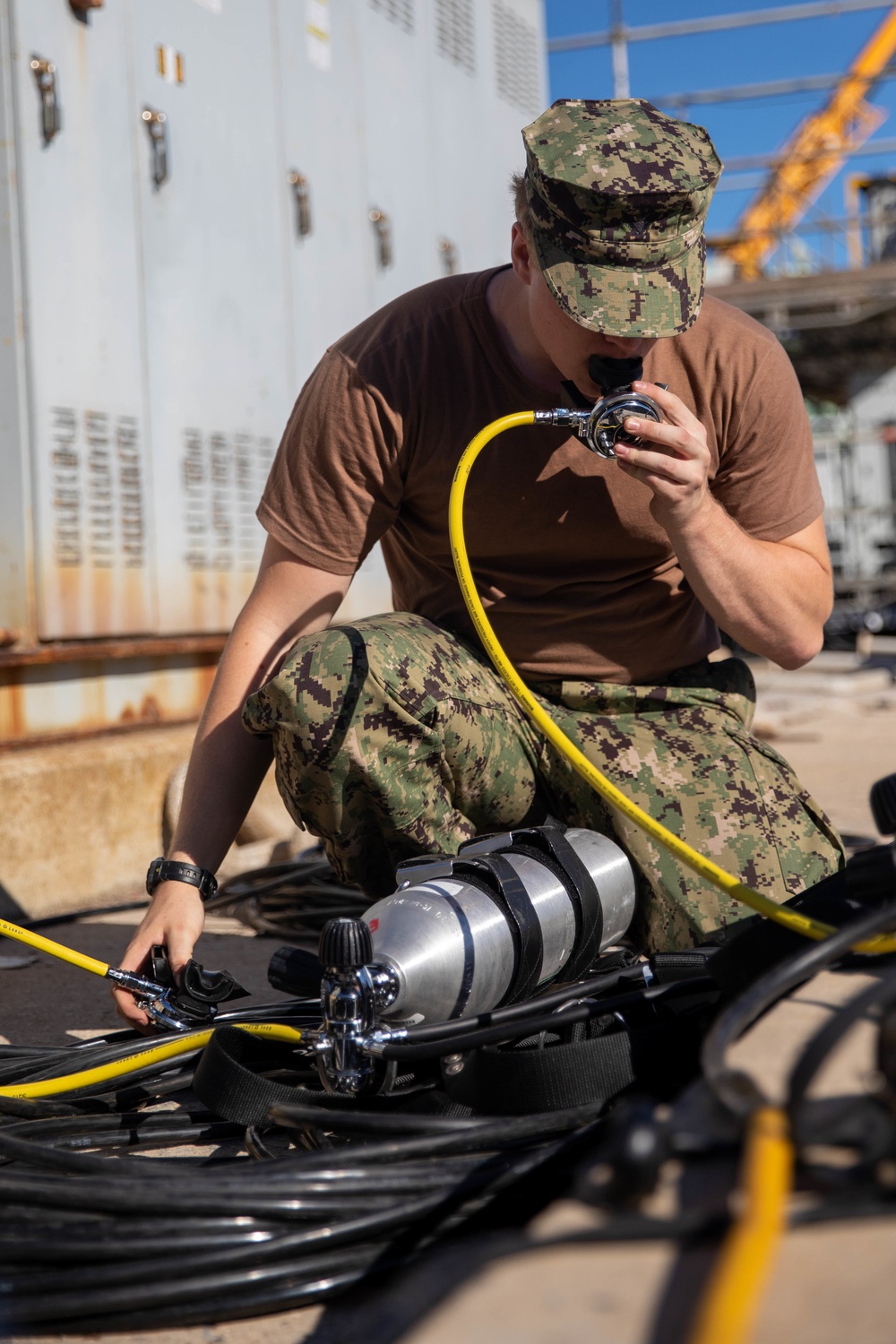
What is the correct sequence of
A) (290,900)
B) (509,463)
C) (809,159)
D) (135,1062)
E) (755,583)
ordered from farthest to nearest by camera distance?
(809,159) → (290,900) → (509,463) → (755,583) → (135,1062)

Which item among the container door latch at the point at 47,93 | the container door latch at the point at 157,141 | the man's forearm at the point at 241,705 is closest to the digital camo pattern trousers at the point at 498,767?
the man's forearm at the point at 241,705

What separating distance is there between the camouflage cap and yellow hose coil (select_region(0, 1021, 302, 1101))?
2.77ft

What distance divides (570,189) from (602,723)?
711 millimetres

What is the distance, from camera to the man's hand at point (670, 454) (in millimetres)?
1379

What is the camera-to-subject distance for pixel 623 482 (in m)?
1.70

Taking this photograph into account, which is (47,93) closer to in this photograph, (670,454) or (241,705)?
(241,705)

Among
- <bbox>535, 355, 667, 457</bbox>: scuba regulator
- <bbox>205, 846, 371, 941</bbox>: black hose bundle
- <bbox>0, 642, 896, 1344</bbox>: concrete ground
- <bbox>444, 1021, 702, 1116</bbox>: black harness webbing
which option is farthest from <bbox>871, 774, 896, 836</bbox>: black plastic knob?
<bbox>205, 846, 371, 941</bbox>: black hose bundle

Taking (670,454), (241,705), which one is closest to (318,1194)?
(241,705)

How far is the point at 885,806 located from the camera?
1.01 m

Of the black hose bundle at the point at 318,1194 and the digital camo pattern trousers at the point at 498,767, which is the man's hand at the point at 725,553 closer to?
the digital camo pattern trousers at the point at 498,767

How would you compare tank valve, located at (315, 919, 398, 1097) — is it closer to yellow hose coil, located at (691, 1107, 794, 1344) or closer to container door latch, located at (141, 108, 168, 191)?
yellow hose coil, located at (691, 1107, 794, 1344)

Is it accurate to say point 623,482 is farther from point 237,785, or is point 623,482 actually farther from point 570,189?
point 237,785

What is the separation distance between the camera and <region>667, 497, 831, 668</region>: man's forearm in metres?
1.52

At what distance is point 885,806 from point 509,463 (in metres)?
0.85
